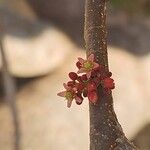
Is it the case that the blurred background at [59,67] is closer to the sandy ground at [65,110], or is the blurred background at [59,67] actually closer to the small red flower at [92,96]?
the sandy ground at [65,110]

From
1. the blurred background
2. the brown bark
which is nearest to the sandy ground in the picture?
the blurred background

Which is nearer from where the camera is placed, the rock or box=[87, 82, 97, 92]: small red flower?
box=[87, 82, 97, 92]: small red flower

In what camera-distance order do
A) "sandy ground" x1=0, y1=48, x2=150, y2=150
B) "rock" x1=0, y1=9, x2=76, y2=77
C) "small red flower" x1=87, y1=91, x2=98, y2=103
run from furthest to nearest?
1. "rock" x1=0, y1=9, x2=76, y2=77
2. "sandy ground" x1=0, y1=48, x2=150, y2=150
3. "small red flower" x1=87, y1=91, x2=98, y2=103

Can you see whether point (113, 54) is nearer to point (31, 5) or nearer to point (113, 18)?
point (113, 18)

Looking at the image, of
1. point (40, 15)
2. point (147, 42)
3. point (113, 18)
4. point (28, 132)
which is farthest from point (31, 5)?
point (28, 132)

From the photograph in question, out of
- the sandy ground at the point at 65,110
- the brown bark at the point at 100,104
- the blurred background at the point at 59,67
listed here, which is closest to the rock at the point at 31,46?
the blurred background at the point at 59,67

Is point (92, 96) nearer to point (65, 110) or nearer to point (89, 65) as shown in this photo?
point (89, 65)

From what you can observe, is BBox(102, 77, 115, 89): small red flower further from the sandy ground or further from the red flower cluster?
the sandy ground
